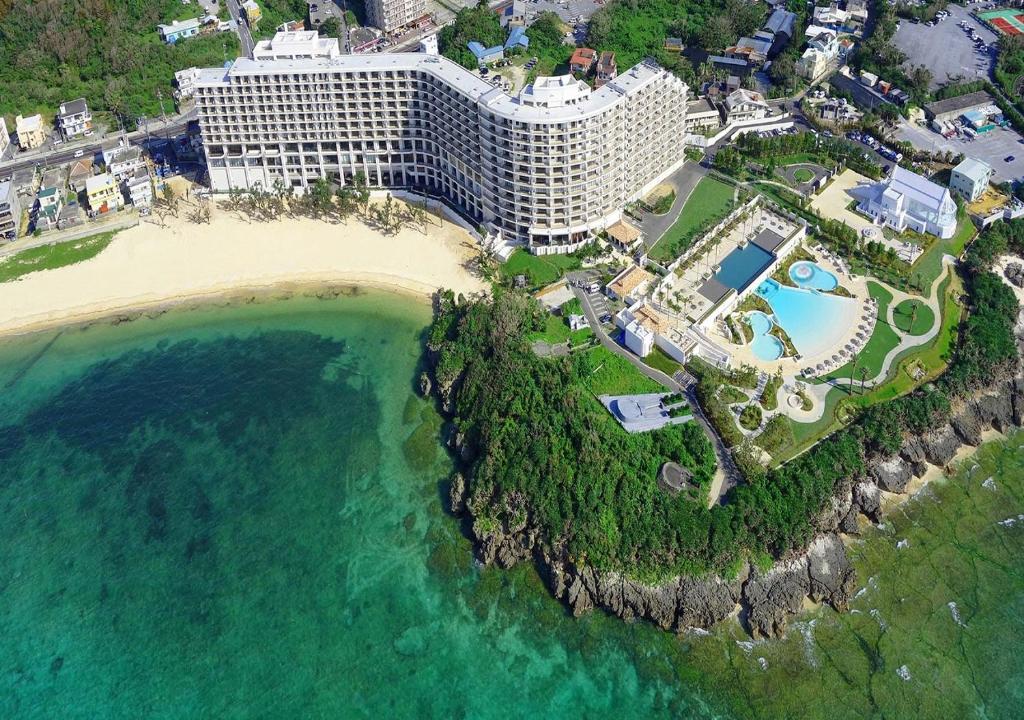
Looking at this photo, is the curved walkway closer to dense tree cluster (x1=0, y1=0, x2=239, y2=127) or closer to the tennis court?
the tennis court

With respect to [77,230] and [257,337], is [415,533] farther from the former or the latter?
[77,230]

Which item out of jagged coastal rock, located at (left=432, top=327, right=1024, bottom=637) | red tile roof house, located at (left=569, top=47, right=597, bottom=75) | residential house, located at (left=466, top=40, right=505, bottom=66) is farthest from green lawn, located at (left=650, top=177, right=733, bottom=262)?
residential house, located at (left=466, top=40, right=505, bottom=66)

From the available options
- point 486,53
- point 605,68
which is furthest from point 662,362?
point 486,53

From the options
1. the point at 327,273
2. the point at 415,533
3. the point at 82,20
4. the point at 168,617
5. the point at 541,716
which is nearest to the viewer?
the point at 541,716

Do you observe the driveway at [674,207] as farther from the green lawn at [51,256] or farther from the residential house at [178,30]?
the residential house at [178,30]

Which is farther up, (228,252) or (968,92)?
(968,92)

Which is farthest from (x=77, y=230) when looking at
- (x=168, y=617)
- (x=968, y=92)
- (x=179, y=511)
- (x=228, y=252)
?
(x=968, y=92)

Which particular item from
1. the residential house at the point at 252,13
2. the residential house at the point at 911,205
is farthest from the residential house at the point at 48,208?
the residential house at the point at 911,205

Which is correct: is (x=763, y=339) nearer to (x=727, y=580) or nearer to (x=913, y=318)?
(x=913, y=318)
